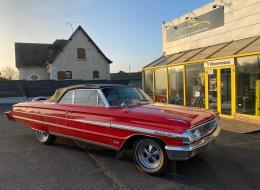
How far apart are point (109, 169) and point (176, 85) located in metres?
8.86

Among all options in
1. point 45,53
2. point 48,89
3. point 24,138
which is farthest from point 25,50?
point 24,138

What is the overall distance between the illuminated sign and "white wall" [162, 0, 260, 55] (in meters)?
0.21

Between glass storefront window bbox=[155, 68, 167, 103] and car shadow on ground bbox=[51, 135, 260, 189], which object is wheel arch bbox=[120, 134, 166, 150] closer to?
car shadow on ground bbox=[51, 135, 260, 189]

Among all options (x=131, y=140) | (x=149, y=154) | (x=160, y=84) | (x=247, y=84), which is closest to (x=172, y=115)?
(x=149, y=154)

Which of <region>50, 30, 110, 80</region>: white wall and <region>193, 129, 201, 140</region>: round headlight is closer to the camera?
<region>193, 129, 201, 140</region>: round headlight

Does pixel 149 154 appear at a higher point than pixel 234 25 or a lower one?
lower

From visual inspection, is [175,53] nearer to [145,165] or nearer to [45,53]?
[145,165]

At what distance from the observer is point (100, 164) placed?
18.6 ft

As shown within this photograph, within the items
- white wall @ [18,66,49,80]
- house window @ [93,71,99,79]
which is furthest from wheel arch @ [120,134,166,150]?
white wall @ [18,66,49,80]

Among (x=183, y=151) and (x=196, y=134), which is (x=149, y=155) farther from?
(x=196, y=134)

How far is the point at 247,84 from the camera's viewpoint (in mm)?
10000

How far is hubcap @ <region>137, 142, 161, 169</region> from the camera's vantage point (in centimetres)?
503

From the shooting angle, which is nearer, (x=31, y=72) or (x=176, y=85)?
(x=176, y=85)

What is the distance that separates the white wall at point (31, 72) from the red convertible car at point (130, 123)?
2971cm
